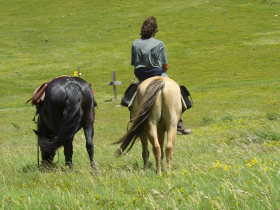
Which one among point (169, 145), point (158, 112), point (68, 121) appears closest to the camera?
point (169, 145)

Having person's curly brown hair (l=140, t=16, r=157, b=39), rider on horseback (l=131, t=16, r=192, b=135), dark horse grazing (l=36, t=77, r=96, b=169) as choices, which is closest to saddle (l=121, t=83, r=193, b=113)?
rider on horseback (l=131, t=16, r=192, b=135)

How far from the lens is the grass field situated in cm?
420

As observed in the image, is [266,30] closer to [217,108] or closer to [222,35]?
[222,35]

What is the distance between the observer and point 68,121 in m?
6.72

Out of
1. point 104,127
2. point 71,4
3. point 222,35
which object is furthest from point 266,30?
point 104,127

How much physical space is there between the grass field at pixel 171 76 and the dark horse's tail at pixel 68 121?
1.82 feet

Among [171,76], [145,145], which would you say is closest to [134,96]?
[145,145]

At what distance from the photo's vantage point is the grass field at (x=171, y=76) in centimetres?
420

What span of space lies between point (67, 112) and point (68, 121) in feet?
0.56

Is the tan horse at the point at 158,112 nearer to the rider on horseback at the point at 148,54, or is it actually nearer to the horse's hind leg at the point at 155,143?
the horse's hind leg at the point at 155,143

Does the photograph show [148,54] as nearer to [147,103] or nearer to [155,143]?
[147,103]

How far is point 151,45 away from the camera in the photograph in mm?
6824

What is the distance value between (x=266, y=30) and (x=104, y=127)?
131 feet

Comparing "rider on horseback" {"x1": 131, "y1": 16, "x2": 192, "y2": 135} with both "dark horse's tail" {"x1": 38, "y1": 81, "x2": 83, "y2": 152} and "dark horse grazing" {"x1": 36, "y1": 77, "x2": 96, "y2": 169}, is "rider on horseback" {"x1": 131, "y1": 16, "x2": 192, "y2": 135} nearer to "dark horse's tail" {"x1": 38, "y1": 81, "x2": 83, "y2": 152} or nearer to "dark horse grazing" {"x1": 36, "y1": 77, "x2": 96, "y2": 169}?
"dark horse grazing" {"x1": 36, "y1": 77, "x2": 96, "y2": 169}
